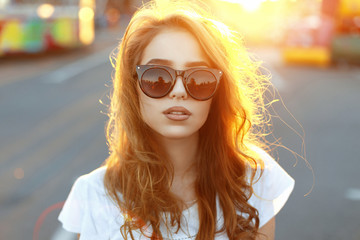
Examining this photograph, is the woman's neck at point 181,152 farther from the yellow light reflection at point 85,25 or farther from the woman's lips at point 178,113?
the yellow light reflection at point 85,25

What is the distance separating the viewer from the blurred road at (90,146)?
4082 mm

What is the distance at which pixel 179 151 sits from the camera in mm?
1767

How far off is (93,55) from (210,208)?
16.3 meters

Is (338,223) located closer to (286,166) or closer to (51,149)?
(286,166)

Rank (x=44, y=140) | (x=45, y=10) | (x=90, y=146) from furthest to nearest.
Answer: (x=45, y=10), (x=44, y=140), (x=90, y=146)

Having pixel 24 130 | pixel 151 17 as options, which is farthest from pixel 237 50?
pixel 24 130

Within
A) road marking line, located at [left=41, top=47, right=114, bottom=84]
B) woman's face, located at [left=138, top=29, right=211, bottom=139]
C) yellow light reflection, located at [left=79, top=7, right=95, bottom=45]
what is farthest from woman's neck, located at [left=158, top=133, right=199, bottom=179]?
yellow light reflection, located at [left=79, top=7, right=95, bottom=45]

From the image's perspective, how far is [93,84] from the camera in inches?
448

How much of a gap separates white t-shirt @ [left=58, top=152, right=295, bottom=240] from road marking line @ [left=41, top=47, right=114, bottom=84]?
1030cm

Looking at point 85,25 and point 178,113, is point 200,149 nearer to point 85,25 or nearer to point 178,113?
point 178,113

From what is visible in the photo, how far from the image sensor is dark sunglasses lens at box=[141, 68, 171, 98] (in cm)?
156

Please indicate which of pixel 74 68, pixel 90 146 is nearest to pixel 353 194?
pixel 90 146

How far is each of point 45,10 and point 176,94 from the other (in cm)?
1696

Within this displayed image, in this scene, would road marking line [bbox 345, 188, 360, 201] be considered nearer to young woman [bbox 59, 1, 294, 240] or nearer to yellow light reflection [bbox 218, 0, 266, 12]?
young woman [bbox 59, 1, 294, 240]
